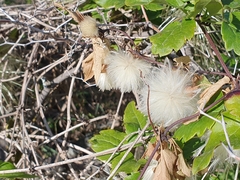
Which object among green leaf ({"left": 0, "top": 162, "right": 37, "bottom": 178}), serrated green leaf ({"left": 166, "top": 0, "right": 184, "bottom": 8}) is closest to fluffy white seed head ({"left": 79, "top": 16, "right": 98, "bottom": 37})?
serrated green leaf ({"left": 166, "top": 0, "right": 184, "bottom": 8})

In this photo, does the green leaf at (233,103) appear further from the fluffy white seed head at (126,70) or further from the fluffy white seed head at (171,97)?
the fluffy white seed head at (126,70)

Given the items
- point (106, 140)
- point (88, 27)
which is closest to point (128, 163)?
point (106, 140)

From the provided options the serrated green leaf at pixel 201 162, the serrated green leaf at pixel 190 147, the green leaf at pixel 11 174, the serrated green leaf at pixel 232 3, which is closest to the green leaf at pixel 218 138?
the serrated green leaf at pixel 201 162

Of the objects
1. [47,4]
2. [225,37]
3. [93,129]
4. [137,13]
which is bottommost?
[93,129]

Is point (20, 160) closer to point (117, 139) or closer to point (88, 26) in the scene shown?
point (117, 139)

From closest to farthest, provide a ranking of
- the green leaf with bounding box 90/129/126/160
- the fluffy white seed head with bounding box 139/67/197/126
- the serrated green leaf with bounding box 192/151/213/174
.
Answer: the serrated green leaf with bounding box 192/151/213/174 < the fluffy white seed head with bounding box 139/67/197/126 < the green leaf with bounding box 90/129/126/160

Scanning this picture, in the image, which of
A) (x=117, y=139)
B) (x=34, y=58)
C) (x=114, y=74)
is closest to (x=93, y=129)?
(x=34, y=58)

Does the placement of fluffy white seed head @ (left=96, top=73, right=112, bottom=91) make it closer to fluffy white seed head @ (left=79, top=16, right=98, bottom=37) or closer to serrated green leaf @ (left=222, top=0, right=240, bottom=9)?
fluffy white seed head @ (left=79, top=16, right=98, bottom=37)

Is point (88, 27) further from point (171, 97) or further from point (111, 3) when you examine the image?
point (171, 97)
